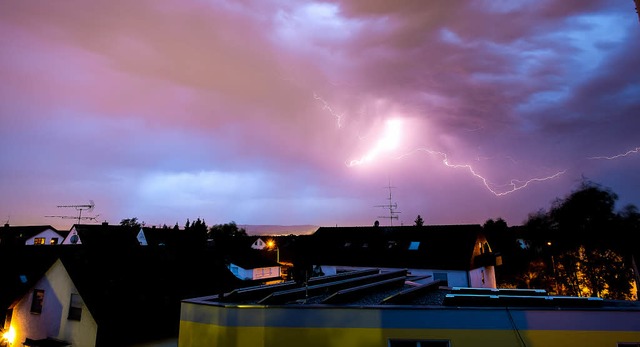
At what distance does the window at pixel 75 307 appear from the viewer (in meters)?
18.4

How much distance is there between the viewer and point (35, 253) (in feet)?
88.0

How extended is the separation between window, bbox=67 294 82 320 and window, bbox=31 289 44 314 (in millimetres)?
2671

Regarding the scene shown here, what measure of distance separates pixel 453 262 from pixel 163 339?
80.6ft

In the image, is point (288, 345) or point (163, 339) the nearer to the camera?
point (288, 345)

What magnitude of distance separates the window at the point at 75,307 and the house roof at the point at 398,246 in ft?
76.1

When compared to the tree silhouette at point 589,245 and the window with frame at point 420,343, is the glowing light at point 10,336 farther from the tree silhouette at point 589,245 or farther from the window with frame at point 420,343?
the tree silhouette at point 589,245

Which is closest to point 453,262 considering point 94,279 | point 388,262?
point 388,262

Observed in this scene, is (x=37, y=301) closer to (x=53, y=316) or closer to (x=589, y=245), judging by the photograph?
(x=53, y=316)

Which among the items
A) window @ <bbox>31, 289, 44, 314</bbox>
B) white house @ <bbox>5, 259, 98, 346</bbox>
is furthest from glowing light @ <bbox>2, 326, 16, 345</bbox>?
window @ <bbox>31, 289, 44, 314</bbox>

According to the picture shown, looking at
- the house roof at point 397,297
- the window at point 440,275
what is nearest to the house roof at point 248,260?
the window at point 440,275

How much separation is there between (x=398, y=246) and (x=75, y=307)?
2803cm

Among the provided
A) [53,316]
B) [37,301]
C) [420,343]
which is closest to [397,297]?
[420,343]

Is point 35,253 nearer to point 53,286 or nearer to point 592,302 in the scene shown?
point 53,286

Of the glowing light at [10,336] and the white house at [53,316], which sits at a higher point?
the white house at [53,316]
